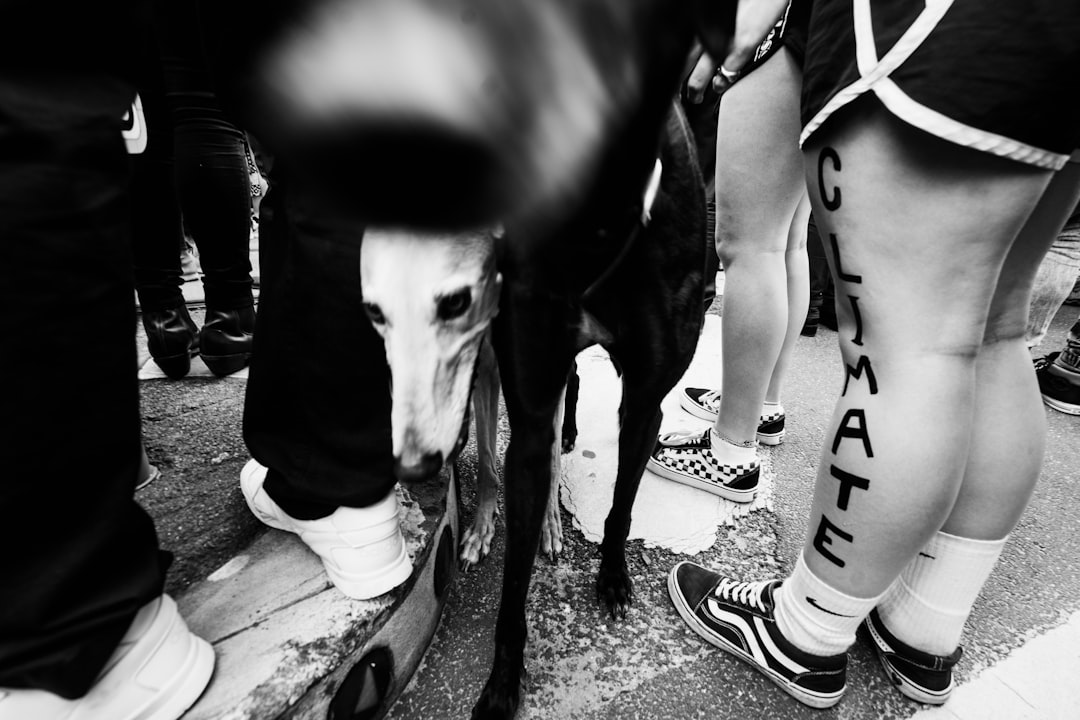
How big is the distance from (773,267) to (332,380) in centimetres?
135

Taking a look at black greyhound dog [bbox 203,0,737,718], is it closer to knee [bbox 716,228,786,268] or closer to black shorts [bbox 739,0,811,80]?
black shorts [bbox 739,0,811,80]

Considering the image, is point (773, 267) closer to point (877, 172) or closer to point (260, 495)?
point (877, 172)

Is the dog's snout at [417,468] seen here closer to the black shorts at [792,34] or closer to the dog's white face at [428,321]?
the dog's white face at [428,321]

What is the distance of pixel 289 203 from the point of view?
767 millimetres

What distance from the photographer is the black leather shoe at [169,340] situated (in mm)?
1849

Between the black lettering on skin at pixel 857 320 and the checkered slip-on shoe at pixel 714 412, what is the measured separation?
1.20m

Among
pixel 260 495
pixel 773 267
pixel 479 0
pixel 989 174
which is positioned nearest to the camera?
pixel 479 0

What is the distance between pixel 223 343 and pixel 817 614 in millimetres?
2127

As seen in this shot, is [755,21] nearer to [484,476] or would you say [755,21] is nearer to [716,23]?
[716,23]

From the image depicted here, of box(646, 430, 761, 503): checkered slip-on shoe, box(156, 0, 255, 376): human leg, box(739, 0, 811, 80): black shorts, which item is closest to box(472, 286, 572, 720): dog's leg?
box(646, 430, 761, 503): checkered slip-on shoe

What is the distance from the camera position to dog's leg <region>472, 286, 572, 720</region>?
75cm

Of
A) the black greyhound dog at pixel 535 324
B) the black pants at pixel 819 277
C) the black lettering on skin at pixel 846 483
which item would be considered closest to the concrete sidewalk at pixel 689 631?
the black greyhound dog at pixel 535 324

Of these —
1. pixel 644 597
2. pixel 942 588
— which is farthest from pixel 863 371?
pixel 644 597

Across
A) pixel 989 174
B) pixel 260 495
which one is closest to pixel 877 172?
pixel 989 174
